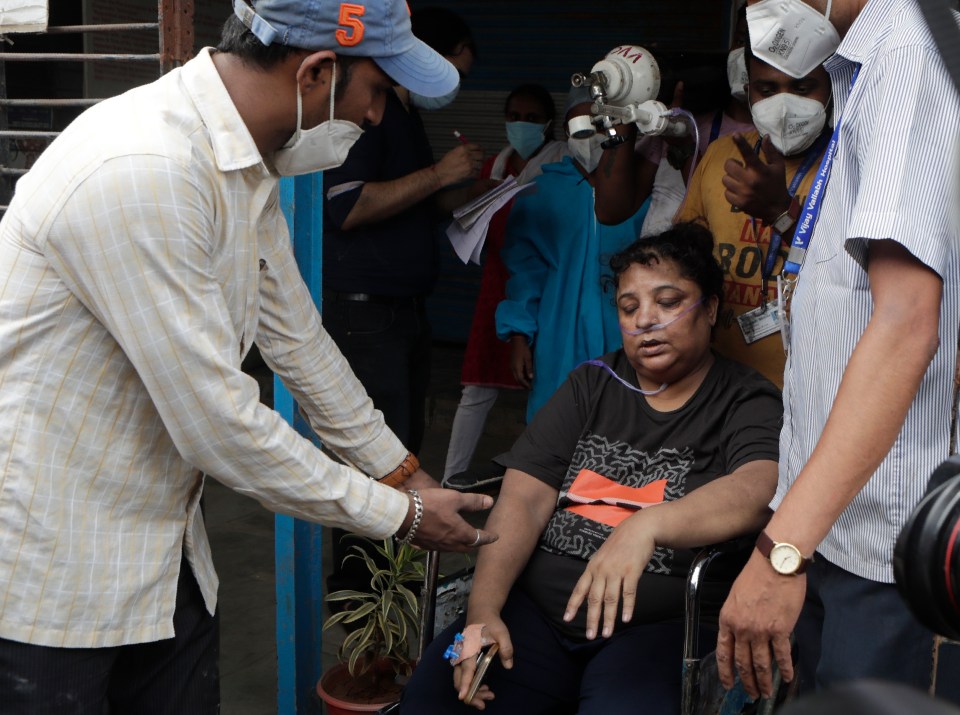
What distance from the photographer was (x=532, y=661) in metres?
2.43

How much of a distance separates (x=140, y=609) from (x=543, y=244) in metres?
2.28

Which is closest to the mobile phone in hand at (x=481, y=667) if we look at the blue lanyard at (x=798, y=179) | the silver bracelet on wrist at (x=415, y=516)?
the silver bracelet on wrist at (x=415, y=516)

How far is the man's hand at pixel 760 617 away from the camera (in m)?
1.52

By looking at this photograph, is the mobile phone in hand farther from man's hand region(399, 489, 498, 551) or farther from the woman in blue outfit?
the woman in blue outfit

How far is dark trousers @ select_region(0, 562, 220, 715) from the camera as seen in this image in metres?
1.70

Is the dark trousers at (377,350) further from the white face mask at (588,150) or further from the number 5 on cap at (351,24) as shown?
the number 5 on cap at (351,24)

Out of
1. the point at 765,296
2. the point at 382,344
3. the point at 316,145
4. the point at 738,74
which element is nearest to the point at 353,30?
the point at 316,145

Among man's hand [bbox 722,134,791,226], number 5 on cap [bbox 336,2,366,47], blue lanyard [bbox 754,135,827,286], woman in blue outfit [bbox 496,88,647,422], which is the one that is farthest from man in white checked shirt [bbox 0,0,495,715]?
woman in blue outfit [bbox 496,88,647,422]

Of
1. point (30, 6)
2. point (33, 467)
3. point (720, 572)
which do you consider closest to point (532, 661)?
point (720, 572)

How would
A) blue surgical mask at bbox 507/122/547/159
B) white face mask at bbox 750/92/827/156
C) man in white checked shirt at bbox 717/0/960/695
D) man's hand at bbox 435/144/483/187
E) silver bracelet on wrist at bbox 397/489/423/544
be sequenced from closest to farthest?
man in white checked shirt at bbox 717/0/960/695 < silver bracelet on wrist at bbox 397/489/423/544 < white face mask at bbox 750/92/827/156 < man's hand at bbox 435/144/483/187 < blue surgical mask at bbox 507/122/547/159

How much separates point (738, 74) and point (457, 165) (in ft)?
3.26

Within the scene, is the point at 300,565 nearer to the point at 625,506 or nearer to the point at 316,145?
the point at 625,506

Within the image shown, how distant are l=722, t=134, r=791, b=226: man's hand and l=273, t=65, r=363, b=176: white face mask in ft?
3.46

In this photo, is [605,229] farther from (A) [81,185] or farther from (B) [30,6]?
(A) [81,185]
